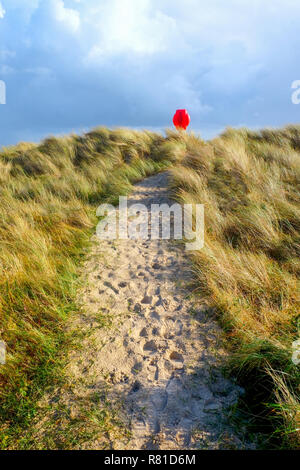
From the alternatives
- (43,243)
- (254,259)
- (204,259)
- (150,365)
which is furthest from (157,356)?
(43,243)

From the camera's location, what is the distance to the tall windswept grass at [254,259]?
2.02m

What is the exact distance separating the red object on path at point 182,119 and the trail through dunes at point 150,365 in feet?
25.3

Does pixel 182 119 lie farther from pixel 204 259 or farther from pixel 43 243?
pixel 43 243

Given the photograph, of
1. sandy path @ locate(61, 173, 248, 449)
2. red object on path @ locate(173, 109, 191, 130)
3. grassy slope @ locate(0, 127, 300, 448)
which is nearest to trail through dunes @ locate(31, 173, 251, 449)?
sandy path @ locate(61, 173, 248, 449)

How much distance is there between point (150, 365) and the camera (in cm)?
237

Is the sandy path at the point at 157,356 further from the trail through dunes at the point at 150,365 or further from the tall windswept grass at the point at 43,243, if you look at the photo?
the tall windswept grass at the point at 43,243

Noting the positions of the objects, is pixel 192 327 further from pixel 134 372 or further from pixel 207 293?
pixel 134 372

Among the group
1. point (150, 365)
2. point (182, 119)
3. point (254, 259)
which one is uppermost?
point (182, 119)

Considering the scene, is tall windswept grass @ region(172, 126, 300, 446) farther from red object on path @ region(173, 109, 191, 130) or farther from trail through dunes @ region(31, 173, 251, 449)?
red object on path @ region(173, 109, 191, 130)

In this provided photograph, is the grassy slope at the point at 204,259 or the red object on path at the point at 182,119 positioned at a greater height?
the red object on path at the point at 182,119

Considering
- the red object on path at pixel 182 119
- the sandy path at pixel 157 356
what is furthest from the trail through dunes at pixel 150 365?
the red object on path at pixel 182 119

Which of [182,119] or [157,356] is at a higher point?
[182,119]

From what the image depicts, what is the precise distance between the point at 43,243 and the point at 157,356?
6.76ft
